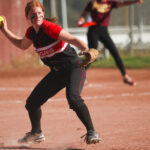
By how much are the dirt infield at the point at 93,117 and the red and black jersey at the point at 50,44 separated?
1.01 meters

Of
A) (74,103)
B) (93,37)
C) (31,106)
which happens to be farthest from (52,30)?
(93,37)

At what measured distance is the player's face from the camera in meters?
4.50

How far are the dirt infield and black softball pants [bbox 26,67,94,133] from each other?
0.34 m

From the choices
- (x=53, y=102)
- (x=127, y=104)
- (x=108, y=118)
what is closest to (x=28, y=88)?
(x=53, y=102)

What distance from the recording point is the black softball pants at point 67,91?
4438 mm

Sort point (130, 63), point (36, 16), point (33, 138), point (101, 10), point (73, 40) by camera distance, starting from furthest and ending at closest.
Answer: point (130, 63) < point (101, 10) < point (33, 138) < point (36, 16) < point (73, 40)

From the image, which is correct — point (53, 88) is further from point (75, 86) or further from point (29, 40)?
point (29, 40)

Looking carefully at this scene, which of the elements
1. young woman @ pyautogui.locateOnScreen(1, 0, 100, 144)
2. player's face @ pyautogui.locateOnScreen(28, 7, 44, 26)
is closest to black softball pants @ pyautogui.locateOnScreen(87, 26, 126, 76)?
young woman @ pyautogui.locateOnScreen(1, 0, 100, 144)

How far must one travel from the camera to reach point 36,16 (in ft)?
14.9

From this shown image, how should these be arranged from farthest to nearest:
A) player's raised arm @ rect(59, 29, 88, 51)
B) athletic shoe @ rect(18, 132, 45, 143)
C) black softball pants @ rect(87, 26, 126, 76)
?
black softball pants @ rect(87, 26, 126, 76)
athletic shoe @ rect(18, 132, 45, 143)
player's raised arm @ rect(59, 29, 88, 51)

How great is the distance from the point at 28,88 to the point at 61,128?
4.20 m

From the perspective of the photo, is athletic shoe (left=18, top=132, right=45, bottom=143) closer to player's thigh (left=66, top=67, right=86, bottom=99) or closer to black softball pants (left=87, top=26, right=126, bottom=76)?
player's thigh (left=66, top=67, right=86, bottom=99)

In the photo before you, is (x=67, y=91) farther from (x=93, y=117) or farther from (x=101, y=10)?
(x=101, y=10)

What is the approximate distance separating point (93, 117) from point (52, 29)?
89.2 inches
